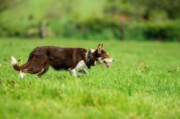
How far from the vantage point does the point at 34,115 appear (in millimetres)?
6277

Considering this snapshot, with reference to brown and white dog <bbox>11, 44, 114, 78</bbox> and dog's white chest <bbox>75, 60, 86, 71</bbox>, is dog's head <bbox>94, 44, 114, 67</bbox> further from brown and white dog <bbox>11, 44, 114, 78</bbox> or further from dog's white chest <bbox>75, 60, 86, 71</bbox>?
dog's white chest <bbox>75, 60, 86, 71</bbox>

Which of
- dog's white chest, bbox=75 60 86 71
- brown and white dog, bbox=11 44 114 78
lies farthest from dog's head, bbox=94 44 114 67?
dog's white chest, bbox=75 60 86 71

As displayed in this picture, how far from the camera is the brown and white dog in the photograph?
34.6ft

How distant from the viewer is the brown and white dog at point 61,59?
10531mm

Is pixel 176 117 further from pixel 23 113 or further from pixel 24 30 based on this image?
pixel 24 30

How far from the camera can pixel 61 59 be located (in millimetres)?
10961

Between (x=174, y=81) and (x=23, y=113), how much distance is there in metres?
6.51

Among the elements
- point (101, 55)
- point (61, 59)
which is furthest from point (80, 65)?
point (101, 55)

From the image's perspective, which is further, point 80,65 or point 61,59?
point 80,65

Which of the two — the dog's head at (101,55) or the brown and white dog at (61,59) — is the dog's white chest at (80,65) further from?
the dog's head at (101,55)

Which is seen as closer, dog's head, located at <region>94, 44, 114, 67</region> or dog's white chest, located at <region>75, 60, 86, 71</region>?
dog's white chest, located at <region>75, 60, 86, 71</region>

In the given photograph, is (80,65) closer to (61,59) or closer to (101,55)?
(61,59)

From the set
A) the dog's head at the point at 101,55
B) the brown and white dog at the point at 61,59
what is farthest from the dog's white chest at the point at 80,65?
the dog's head at the point at 101,55

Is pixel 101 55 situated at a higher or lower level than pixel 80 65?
higher
